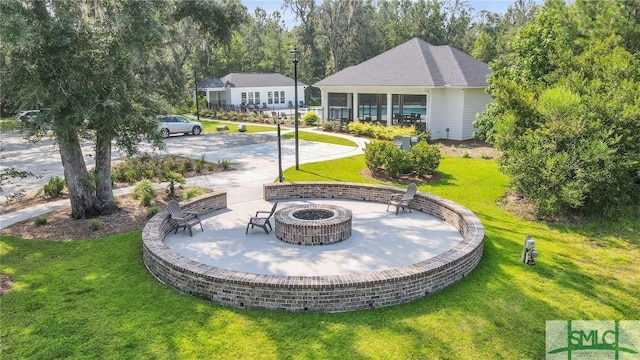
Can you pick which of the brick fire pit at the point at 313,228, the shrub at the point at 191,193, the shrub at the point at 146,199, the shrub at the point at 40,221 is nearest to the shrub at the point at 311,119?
the shrub at the point at 191,193

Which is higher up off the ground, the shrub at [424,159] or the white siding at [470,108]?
the white siding at [470,108]

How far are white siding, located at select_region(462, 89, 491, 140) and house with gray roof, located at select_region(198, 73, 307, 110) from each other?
88.2 feet

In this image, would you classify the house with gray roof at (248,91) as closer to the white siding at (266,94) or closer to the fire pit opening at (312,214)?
the white siding at (266,94)

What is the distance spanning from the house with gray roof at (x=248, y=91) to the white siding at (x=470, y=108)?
26.9 meters

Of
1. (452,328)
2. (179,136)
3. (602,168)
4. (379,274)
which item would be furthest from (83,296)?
(179,136)

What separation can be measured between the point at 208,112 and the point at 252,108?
233 inches

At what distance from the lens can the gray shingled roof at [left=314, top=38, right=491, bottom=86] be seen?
24969 mm

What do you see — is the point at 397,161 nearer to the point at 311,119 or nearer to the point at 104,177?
the point at 104,177

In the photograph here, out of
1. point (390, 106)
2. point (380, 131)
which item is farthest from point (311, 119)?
point (380, 131)

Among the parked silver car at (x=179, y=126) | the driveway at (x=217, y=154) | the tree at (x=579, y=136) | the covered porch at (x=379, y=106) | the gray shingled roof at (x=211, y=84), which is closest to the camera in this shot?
the tree at (x=579, y=136)

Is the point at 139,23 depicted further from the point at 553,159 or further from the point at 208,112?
the point at 208,112

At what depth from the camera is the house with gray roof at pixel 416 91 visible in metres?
24.7

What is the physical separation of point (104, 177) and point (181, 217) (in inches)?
125

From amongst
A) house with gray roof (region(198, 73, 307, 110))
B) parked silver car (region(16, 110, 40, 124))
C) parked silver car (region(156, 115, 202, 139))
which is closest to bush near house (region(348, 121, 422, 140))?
parked silver car (region(156, 115, 202, 139))
